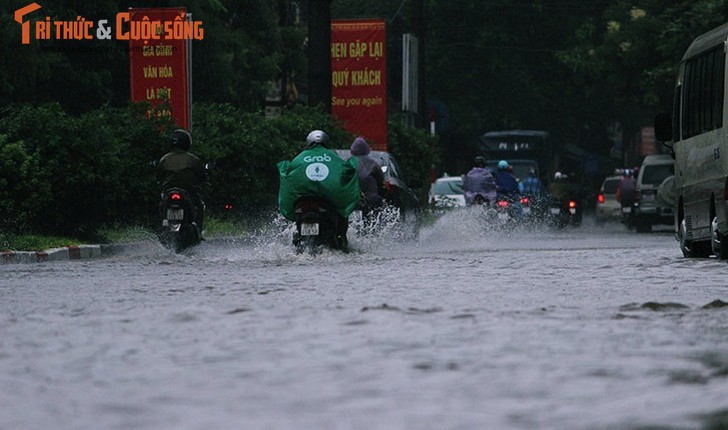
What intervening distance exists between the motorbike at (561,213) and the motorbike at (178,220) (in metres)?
27.4

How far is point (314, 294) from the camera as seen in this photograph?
44.9ft

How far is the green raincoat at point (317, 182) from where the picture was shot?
20984 mm

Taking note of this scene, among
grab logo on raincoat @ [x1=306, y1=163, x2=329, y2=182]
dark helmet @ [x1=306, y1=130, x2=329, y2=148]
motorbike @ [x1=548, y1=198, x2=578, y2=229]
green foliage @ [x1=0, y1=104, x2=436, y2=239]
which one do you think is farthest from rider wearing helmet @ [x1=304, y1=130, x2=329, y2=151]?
motorbike @ [x1=548, y1=198, x2=578, y2=229]

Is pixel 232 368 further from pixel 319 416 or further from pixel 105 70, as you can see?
pixel 105 70

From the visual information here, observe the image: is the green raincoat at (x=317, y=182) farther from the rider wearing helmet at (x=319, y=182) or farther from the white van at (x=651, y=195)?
the white van at (x=651, y=195)

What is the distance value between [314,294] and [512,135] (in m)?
55.9

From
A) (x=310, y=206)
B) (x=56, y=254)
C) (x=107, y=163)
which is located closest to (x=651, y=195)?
(x=107, y=163)

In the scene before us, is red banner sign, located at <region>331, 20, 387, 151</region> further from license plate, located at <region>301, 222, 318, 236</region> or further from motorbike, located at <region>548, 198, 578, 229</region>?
license plate, located at <region>301, 222, 318, 236</region>

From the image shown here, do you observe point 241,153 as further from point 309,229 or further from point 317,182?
point 309,229

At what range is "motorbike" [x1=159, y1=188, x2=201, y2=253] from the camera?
2200cm

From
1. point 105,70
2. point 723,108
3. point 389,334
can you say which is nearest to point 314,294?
point 389,334

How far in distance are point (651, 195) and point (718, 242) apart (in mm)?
26119

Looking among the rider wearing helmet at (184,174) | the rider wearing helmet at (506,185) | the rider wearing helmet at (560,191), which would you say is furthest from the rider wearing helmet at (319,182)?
the rider wearing helmet at (560,191)

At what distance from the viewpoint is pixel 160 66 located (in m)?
31.5
